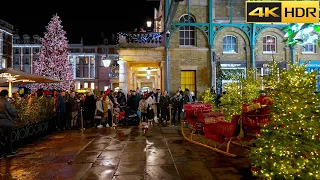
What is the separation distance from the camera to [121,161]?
7570mm

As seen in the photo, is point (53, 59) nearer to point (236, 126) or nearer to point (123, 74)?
point (123, 74)

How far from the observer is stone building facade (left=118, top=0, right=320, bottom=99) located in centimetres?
2178

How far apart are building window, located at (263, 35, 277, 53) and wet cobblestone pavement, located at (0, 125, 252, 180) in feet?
48.4

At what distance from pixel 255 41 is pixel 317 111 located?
18431mm

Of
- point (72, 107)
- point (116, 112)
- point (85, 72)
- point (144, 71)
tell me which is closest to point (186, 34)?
point (144, 71)

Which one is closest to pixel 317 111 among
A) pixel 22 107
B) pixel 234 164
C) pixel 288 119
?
pixel 288 119

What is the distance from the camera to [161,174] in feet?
21.1

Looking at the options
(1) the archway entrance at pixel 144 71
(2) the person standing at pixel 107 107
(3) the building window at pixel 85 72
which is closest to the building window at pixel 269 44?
(1) the archway entrance at pixel 144 71

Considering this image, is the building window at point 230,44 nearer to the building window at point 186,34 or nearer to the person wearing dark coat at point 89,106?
the building window at point 186,34

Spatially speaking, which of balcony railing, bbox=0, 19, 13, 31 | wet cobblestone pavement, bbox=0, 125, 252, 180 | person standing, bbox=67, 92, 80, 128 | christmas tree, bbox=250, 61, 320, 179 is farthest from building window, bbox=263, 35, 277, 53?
balcony railing, bbox=0, 19, 13, 31

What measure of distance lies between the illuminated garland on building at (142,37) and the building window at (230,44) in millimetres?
4914

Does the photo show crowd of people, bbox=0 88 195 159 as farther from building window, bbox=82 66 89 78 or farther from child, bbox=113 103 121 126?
building window, bbox=82 66 89 78

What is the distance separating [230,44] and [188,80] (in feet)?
13.7

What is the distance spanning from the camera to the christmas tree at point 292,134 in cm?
463
